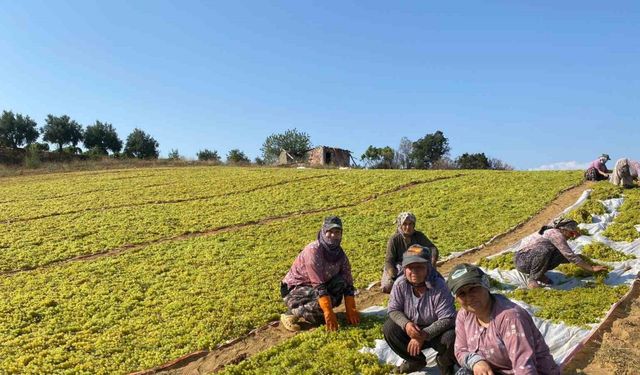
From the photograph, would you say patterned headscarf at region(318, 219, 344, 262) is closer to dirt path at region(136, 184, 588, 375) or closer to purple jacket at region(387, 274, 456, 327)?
dirt path at region(136, 184, 588, 375)

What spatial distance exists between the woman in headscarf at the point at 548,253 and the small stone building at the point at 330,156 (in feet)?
127

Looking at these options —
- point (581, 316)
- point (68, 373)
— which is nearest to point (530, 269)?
point (581, 316)

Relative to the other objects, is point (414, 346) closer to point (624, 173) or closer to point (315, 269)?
point (315, 269)

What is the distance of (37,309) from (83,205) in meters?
12.8

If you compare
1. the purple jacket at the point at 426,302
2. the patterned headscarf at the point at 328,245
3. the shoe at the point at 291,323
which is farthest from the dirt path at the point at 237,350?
the purple jacket at the point at 426,302

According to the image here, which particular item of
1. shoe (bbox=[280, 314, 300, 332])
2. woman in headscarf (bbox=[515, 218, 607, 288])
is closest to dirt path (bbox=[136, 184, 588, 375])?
shoe (bbox=[280, 314, 300, 332])

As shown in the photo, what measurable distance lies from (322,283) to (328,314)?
427 mm

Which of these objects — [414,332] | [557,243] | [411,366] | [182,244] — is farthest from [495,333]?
[182,244]

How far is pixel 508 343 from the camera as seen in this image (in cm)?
347

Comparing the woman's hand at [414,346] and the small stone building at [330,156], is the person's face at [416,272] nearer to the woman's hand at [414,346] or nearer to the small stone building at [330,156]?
the woman's hand at [414,346]

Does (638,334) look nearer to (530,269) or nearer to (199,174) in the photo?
(530,269)

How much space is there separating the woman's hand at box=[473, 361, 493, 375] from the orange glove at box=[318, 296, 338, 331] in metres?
2.80

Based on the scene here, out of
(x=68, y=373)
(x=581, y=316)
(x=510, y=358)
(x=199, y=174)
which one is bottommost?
(x=68, y=373)

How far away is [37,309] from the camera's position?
27.3 ft
